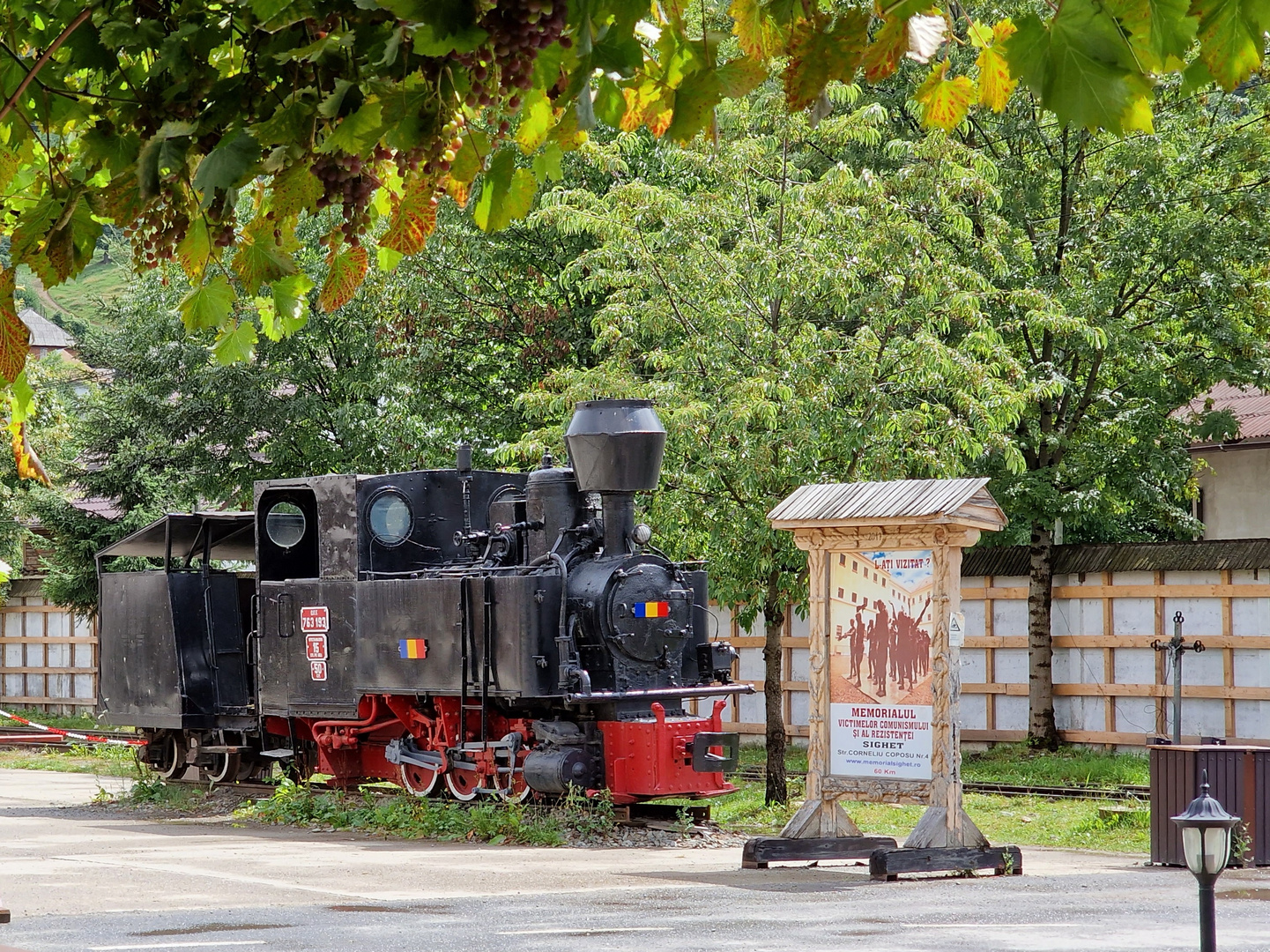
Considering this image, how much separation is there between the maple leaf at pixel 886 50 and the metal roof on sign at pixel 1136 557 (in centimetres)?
1443

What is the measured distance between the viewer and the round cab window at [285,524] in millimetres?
16156

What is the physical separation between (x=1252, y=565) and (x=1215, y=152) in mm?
5089

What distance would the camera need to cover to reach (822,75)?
3750 mm

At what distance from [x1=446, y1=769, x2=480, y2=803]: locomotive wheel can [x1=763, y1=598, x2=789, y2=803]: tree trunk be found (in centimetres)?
269

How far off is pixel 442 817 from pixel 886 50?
10967 millimetres

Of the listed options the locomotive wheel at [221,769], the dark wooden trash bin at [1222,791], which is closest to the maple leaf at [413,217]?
the dark wooden trash bin at [1222,791]

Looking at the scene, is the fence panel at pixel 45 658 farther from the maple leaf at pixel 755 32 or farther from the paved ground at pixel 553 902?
the maple leaf at pixel 755 32

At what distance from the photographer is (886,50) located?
12.0 feet

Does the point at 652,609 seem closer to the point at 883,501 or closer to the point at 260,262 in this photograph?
the point at 883,501

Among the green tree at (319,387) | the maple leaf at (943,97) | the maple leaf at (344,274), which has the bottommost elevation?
the maple leaf at (344,274)

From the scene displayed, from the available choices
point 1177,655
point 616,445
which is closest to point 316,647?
point 616,445

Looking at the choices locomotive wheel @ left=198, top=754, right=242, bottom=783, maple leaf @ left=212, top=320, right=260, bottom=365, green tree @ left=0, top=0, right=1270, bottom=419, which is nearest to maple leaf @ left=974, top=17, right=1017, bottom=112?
green tree @ left=0, top=0, right=1270, bottom=419

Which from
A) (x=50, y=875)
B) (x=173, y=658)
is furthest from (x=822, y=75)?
(x=173, y=658)

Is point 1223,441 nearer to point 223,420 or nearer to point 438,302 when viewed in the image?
point 438,302
